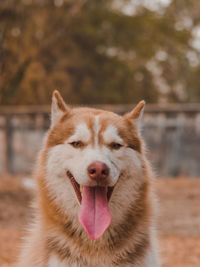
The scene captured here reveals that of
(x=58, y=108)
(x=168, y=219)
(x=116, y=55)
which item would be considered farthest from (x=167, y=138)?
(x=116, y=55)

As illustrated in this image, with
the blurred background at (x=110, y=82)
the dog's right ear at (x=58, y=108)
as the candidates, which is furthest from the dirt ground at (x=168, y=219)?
the dog's right ear at (x=58, y=108)

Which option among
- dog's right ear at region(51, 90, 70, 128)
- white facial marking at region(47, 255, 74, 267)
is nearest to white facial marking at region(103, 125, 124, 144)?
dog's right ear at region(51, 90, 70, 128)

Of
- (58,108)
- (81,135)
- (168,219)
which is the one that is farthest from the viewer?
(168,219)

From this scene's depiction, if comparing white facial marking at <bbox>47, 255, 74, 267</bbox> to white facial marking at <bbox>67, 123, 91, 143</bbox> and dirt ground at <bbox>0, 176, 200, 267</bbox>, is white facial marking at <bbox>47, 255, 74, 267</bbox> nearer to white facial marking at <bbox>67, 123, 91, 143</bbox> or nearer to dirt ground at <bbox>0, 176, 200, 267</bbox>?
white facial marking at <bbox>67, 123, 91, 143</bbox>

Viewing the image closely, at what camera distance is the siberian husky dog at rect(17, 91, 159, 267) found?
2943 millimetres

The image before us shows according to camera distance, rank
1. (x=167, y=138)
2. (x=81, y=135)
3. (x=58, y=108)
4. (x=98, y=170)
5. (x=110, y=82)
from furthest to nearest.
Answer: (x=110, y=82) < (x=167, y=138) < (x=58, y=108) < (x=81, y=135) < (x=98, y=170)

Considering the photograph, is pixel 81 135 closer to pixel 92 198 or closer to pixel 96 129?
pixel 96 129

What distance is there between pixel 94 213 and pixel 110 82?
1755 centimetres

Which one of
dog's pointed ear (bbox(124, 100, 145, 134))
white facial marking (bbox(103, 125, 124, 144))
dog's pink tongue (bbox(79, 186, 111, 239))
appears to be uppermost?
dog's pointed ear (bbox(124, 100, 145, 134))

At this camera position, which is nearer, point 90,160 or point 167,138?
point 90,160

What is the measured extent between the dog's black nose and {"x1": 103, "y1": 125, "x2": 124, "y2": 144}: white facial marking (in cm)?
35

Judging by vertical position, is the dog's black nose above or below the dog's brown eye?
below

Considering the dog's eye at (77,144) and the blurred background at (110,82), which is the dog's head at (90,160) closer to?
the dog's eye at (77,144)

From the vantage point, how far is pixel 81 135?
3.11m
